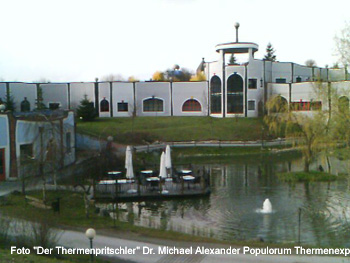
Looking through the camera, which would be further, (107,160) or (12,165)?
(107,160)

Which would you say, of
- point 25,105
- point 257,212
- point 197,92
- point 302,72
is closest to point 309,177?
point 257,212

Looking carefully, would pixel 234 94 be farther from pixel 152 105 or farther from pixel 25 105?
pixel 25 105

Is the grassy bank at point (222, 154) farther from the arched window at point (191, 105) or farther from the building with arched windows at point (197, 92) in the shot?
the arched window at point (191, 105)

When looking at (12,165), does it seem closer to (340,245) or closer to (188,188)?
(188,188)

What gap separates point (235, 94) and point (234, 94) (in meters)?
0.13

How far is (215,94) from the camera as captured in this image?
49125 millimetres

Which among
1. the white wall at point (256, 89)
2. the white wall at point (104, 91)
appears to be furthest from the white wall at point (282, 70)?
the white wall at point (104, 91)

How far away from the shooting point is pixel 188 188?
18.9 metres

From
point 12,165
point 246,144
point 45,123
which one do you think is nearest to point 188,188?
point 45,123

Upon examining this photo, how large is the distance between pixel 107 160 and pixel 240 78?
28434mm

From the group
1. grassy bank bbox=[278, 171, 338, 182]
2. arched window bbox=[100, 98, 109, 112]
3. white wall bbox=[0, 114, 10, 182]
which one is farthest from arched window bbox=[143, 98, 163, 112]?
white wall bbox=[0, 114, 10, 182]

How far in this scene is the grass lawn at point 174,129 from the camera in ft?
124

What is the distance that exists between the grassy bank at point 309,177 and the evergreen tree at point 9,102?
34401 millimetres

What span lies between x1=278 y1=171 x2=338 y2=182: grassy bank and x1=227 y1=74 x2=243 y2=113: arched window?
25.9m
